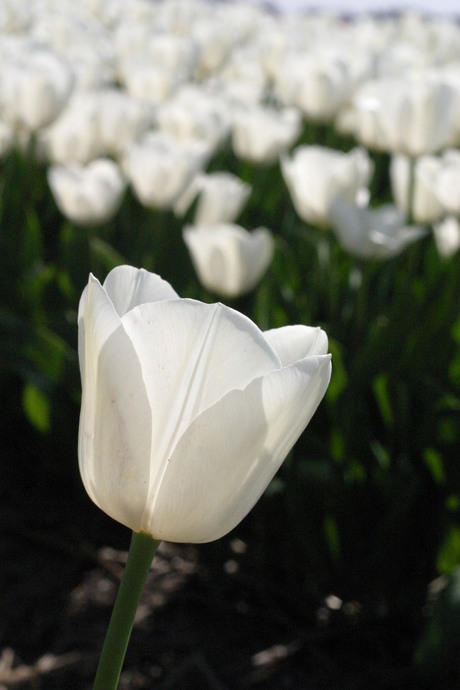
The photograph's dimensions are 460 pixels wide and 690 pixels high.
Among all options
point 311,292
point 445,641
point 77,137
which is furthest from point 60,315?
point 445,641

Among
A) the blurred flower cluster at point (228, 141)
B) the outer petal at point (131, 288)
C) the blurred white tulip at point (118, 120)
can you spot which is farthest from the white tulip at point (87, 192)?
the outer petal at point (131, 288)

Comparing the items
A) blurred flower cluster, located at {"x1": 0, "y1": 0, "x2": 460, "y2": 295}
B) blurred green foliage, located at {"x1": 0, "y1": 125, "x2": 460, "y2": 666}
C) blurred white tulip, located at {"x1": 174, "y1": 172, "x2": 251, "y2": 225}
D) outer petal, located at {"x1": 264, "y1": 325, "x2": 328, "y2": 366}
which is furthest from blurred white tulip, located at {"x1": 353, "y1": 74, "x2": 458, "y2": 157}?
outer petal, located at {"x1": 264, "y1": 325, "x2": 328, "y2": 366}

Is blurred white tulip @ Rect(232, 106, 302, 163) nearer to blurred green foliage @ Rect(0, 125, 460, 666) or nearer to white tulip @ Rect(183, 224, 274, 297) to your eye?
blurred green foliage @ Rect(0, 125, 460, 666)

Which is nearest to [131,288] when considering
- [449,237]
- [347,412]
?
[347,412]

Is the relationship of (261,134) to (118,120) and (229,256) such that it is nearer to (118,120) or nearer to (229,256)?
(118,120)

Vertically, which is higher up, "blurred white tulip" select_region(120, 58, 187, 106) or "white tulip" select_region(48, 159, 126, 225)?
"white tulip" select_region(48, 159, 126, 225)

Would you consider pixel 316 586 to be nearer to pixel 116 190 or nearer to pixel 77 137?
pixel 116 190
